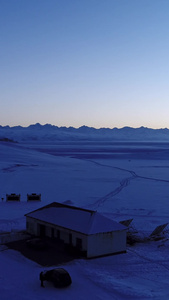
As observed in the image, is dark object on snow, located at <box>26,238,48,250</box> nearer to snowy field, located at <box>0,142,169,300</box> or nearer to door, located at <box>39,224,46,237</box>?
snowy field, located at <box>0,142,169,300</box>

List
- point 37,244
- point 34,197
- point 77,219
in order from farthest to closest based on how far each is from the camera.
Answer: point 34,197 → point 77,219 → point 37,244

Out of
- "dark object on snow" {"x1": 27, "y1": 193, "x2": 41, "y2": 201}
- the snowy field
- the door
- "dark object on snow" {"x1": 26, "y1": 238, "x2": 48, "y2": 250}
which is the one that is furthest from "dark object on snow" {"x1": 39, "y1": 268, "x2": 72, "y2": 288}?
"dark object on snow" {"x1": 27, "y1": 193, "x2": 41, "y2": 201}

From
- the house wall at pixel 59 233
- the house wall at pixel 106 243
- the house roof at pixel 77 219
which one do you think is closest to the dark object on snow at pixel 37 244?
the house wall at pixel 59 233

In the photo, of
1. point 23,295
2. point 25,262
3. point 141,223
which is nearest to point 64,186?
point 141,223

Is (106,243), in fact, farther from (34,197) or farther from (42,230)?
(34,197)

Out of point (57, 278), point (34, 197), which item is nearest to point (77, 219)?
point (57, 278)

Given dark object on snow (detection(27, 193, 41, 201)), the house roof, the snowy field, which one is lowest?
the snowy field
